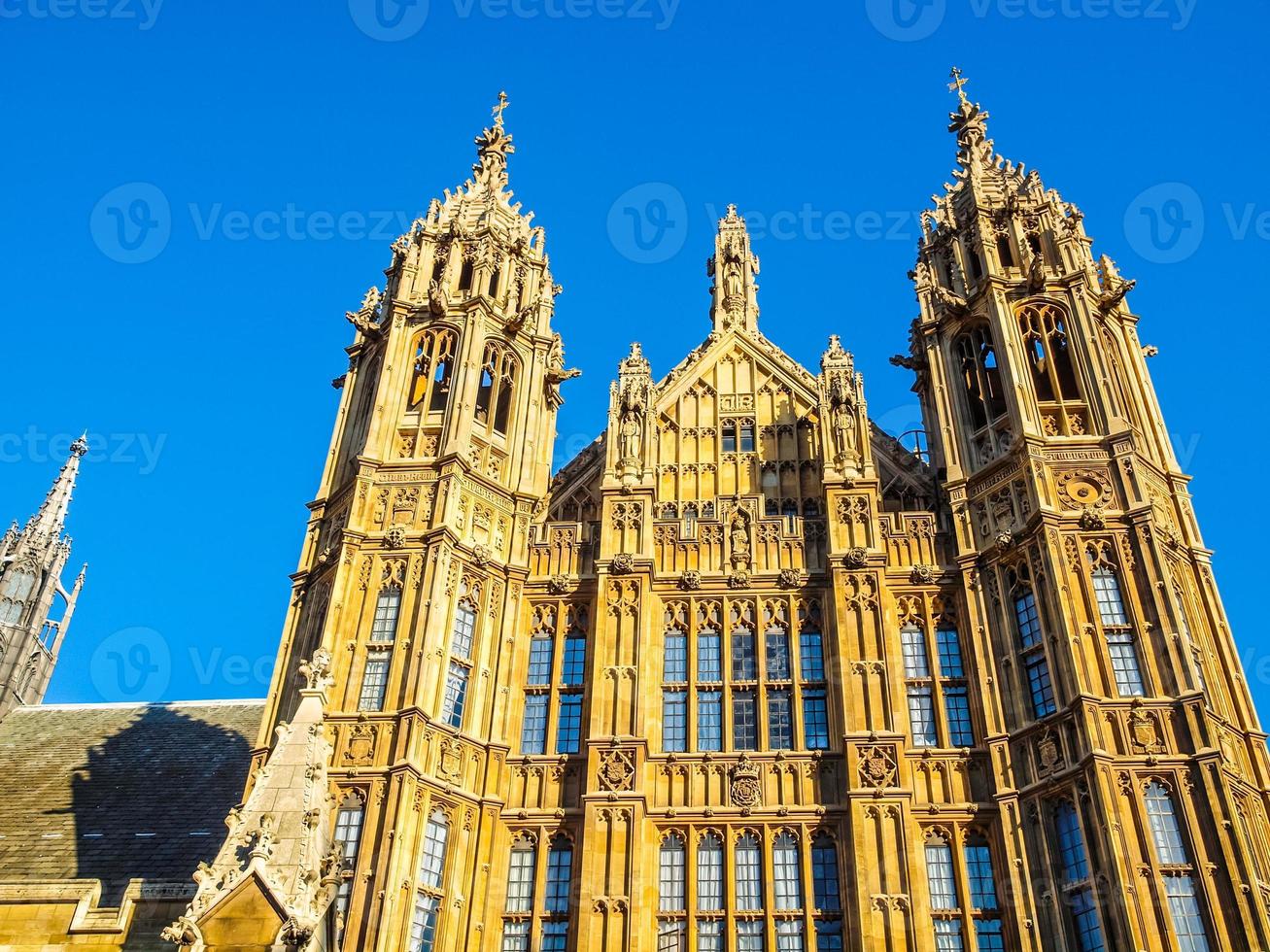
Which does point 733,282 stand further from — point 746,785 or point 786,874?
point 786,874

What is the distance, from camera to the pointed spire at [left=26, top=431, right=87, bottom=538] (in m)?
Result: 53.0

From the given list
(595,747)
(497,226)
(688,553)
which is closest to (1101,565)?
(688,553)

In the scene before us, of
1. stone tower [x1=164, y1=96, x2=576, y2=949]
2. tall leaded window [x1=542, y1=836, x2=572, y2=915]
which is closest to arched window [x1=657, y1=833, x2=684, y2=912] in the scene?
tall leaded window [x1=542, y1=836, x2=572, y2=915]

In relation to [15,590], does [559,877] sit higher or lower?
lower

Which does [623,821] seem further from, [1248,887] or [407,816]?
[1248,887]

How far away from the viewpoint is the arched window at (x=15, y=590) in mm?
50375

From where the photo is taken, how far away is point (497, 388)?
35031mm

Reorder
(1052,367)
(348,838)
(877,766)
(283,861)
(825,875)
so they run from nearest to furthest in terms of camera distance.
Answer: (283,861)
(348,838)
(825,875)
(877,766)
(1052,367)

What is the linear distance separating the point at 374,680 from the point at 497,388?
32.5 feet

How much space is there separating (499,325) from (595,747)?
13.5m

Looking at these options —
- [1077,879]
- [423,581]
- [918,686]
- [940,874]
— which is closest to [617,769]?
[423,581]

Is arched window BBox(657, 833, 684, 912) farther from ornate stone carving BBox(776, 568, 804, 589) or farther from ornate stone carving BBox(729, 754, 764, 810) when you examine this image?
ornate stone carving BBox(776, 568, 804, 589)

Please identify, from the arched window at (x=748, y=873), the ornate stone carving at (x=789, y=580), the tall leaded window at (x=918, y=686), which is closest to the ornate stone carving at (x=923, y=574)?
the tall leaded window at (x=918, y=686)

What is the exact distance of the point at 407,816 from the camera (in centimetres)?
2559
